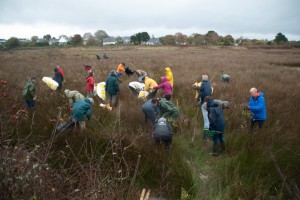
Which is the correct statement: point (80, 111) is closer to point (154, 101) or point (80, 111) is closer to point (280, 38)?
point (154, 101)

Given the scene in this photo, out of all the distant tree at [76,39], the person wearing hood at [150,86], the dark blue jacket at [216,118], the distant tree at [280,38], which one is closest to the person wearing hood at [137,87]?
the person wearing hood at [150,86]

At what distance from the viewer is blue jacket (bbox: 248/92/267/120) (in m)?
5.85

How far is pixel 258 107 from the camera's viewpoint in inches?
230

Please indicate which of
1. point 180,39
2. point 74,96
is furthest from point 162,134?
point 180,39

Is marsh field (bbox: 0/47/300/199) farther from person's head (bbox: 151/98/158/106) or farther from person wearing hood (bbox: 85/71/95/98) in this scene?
person's head (bbox: 151/98/158/106)

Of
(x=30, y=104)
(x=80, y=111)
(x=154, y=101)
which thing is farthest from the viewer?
(x=30, y=104)

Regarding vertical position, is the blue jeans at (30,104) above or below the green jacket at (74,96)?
below

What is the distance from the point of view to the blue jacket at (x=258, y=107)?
585cm

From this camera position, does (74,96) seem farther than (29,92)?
No

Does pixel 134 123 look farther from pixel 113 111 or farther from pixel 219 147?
pixel 219 147

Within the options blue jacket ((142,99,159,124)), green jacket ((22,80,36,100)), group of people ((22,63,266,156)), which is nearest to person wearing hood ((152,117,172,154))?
group of people ((22,63,266,156))

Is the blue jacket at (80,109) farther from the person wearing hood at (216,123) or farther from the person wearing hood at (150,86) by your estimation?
the person wearing hood at (150,86)

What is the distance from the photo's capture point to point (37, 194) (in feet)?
8.07

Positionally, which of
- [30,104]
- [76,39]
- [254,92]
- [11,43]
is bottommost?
[30,104]
